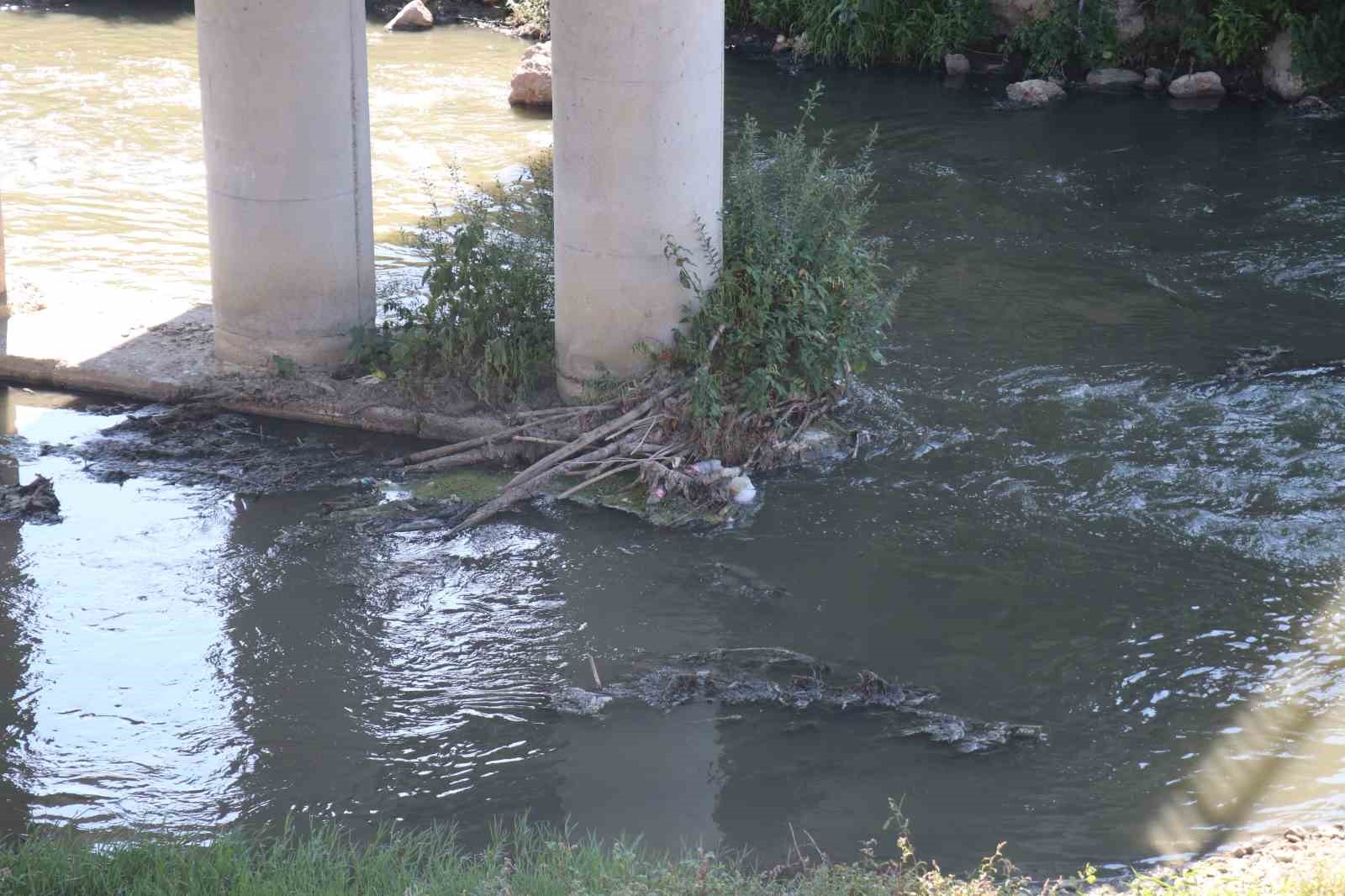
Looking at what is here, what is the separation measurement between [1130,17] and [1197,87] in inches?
74.6

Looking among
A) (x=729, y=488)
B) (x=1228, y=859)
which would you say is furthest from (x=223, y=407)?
(x=1228, y=859)

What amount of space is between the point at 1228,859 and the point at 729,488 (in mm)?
3800

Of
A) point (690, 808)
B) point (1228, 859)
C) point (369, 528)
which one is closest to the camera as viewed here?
point (1228, 859)

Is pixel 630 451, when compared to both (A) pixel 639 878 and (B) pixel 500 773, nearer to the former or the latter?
(B) pixel 500 773

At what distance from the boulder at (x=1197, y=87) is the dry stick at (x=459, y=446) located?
13.7 metres

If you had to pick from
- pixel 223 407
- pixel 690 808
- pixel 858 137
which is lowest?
pixel 690 808

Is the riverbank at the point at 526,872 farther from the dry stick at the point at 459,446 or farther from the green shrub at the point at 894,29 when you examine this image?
the green shrub at the point at 894,29

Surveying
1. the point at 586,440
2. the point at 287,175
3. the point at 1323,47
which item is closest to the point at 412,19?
the point at 1323,47

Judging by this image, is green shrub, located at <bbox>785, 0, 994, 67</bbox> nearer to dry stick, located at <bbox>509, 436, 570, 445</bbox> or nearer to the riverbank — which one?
dry stick, located at <bbox>509, 436, 570, 445</bbox>

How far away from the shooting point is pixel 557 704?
22.0 ft

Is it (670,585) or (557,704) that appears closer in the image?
(557,704)

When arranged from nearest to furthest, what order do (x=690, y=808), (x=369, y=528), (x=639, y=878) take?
(x=639, y=878) → (x=690, y=808) → (x=369, y=528)

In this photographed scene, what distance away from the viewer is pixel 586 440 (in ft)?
29.0

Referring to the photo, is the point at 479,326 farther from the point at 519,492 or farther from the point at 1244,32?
the point at 1244,32
